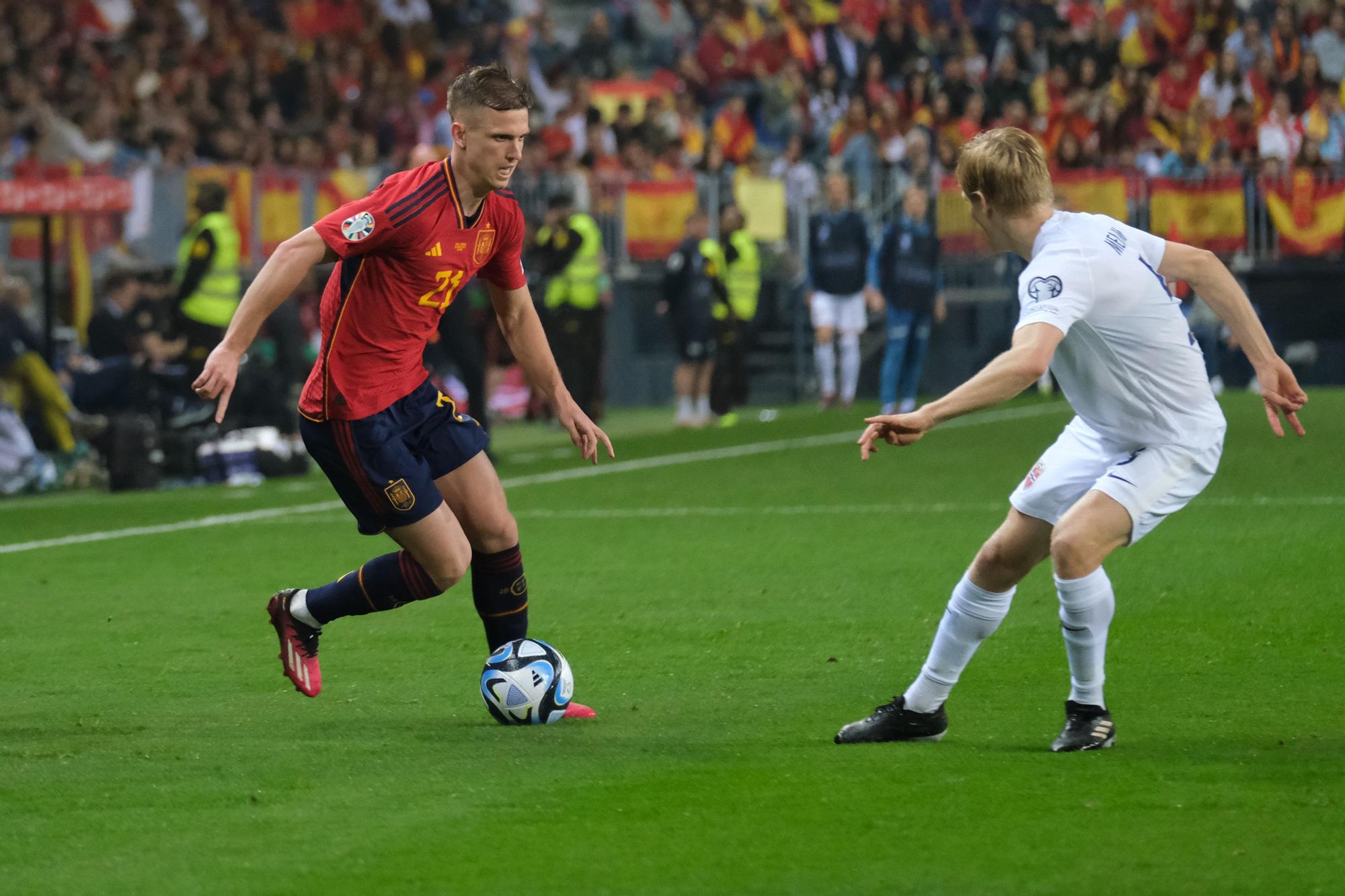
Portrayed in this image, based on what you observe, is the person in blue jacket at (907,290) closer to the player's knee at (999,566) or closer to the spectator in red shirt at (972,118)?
the spectator in red shirt at (972,118)

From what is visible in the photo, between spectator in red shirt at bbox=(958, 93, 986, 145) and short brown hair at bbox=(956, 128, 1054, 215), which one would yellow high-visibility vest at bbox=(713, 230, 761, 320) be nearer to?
spectator in red shirt at bbox=(958, 93, 986, 145)

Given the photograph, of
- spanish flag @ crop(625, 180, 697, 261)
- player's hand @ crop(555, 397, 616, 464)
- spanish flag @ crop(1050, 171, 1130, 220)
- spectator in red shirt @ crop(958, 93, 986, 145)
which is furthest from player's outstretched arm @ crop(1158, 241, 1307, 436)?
spectator in red shirt @ crop(958, 93, 986, 145)

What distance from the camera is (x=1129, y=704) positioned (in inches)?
248

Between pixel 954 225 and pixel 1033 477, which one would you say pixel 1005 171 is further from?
pixel 954 225

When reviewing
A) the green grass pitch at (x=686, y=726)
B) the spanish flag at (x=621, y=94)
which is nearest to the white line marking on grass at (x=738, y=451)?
the green grass pitch at (x=686, y=726)

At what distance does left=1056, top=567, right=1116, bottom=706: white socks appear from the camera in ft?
17.9

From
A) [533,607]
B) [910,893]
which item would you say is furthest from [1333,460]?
[910,893]

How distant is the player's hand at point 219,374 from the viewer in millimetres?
A: 5543

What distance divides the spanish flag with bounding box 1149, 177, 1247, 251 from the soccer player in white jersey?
646 inches

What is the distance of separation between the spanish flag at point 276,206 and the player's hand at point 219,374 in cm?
1487

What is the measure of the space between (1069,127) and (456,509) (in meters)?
18.4

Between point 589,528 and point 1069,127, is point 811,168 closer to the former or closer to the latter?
point 1069,127

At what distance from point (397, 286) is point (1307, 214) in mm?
17508

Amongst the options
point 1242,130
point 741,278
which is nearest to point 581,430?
point 741,278
